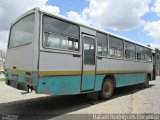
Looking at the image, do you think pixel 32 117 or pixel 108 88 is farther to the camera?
pixel 108 88

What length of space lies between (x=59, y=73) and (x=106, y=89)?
11.8 ft

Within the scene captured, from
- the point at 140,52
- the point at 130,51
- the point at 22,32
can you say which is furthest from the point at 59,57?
the point at 140,52

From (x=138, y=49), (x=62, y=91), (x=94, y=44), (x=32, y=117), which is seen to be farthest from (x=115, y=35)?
(x=32, y=117)

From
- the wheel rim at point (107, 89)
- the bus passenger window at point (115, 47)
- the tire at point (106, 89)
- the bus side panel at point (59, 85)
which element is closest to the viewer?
the bus side panel at point (59, 85)

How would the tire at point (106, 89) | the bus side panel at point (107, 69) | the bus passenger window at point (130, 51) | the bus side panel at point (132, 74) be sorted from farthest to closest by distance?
the bus passenger window at point (130, 51) < the bus side panel at point (132, 74) < the tire at point (106, 89) < the bus side panel at point (107, 69)

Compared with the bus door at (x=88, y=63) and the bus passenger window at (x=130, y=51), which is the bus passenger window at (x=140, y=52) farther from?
the bus door at (x=88, y=63)

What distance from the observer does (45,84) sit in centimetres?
695

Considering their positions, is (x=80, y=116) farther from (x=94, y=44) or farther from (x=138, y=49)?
(x=138, y=49)

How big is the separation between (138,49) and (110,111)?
7263 millimetres

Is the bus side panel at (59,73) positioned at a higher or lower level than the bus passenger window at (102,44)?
lower

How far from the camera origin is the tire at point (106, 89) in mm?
9991

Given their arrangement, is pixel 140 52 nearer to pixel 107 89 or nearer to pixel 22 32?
pixel 107 89

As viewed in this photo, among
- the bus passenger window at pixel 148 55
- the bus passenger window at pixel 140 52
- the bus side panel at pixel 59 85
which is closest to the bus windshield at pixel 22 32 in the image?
the bus side panel at pixel 59 85

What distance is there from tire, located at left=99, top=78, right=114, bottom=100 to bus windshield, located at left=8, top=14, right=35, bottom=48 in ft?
13.2
